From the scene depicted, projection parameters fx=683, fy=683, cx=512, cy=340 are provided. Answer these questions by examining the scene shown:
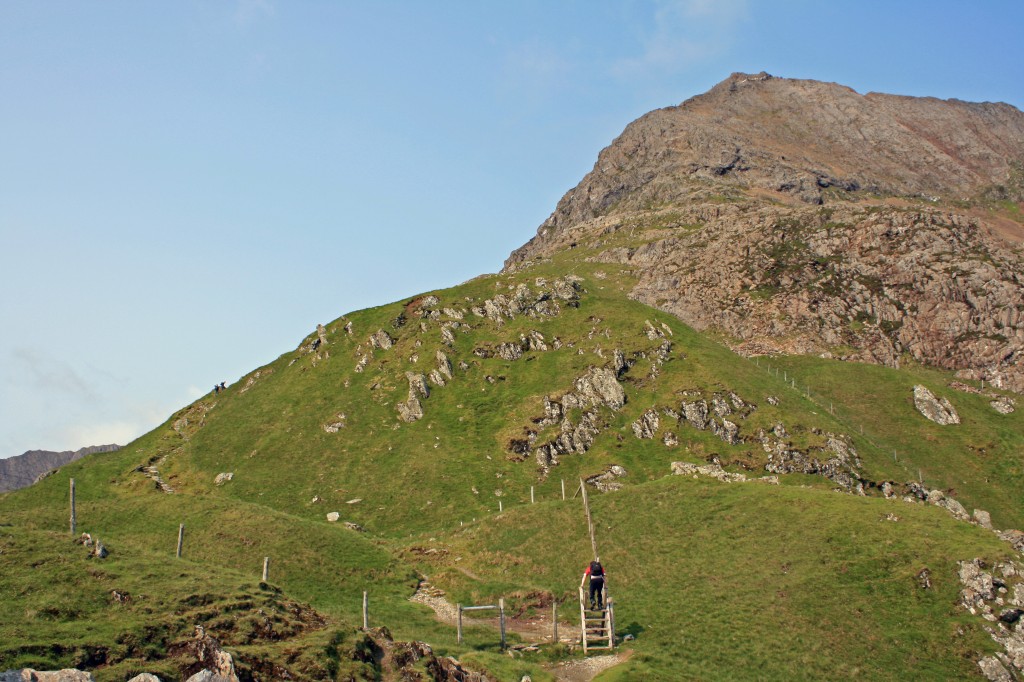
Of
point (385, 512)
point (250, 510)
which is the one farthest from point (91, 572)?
point (385, 512)

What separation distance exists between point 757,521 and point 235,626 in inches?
1570

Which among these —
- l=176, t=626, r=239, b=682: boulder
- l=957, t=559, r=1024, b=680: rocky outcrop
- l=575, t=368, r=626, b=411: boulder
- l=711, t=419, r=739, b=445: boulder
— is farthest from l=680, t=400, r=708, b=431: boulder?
l=176, t=626, r=239, b=682: boulder

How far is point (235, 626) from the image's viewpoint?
93.7 ft

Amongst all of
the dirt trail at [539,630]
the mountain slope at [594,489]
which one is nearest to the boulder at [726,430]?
the mountain slope at [594,489]

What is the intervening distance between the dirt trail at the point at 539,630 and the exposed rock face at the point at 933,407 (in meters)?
81.1

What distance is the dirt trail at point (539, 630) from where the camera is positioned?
117ft

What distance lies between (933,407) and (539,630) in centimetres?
8456

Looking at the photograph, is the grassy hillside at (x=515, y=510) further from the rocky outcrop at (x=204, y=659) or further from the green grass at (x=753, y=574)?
the rocky outcrop at (x=204, y=659)

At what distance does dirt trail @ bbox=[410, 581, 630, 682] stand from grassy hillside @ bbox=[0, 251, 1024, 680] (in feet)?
4.70

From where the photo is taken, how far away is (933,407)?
102m

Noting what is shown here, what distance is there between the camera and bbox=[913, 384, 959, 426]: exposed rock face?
100 metres

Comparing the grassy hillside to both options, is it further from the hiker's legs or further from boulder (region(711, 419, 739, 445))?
the hiker's legs

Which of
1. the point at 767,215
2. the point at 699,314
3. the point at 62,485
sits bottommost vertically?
the point at 62,485

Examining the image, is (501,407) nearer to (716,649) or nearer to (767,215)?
(716,649)
